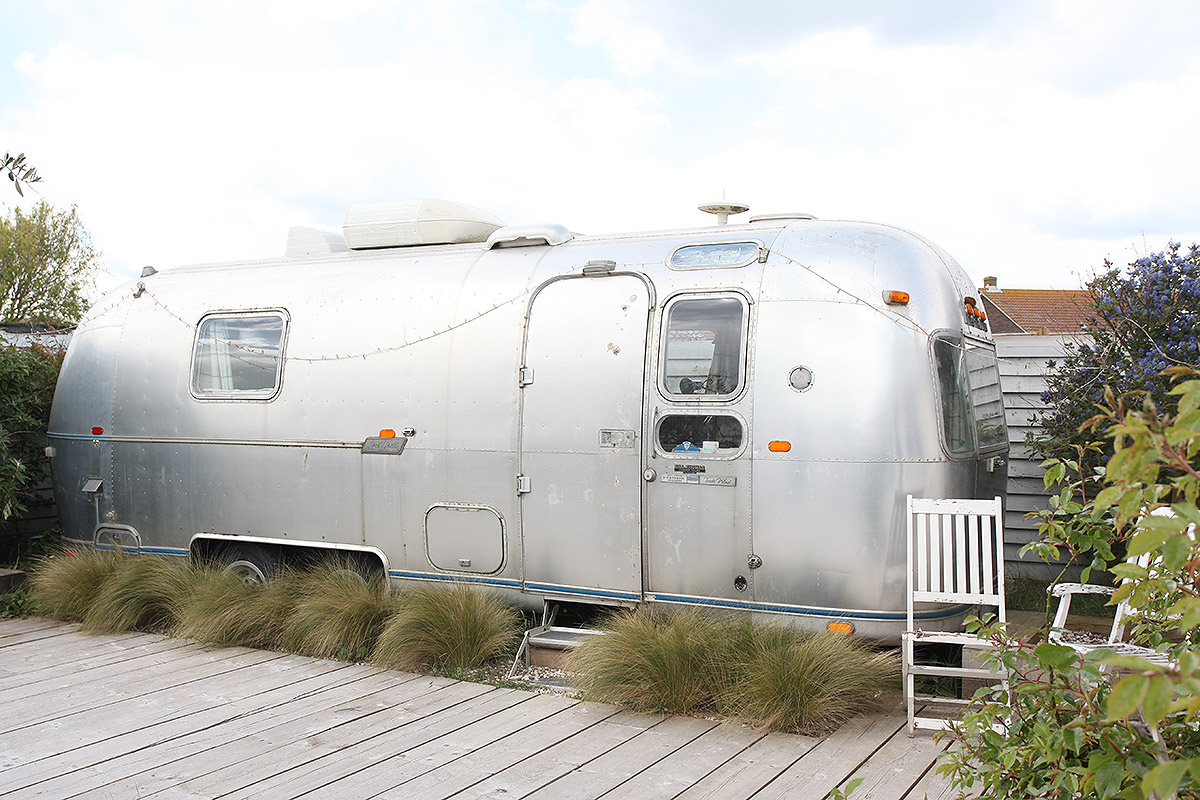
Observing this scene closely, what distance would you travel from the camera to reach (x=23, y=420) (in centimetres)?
851

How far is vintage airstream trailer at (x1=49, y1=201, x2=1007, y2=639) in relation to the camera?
5512 mm

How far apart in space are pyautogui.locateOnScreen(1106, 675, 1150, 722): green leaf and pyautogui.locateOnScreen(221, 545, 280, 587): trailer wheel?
21.9 ft

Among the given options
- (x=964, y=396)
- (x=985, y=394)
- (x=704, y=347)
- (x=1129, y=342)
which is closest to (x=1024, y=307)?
(x=1129, y=342)

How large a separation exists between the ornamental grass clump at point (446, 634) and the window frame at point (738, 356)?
1.79 metres

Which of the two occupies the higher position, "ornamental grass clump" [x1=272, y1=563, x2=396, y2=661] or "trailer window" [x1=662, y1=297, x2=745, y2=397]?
"trailer window" [x1=662, y1=297, x2=745, y2=397]

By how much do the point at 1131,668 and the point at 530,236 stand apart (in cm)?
515

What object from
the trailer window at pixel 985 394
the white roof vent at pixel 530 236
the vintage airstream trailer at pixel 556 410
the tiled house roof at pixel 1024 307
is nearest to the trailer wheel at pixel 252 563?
the vintage airstream trailer at pixel 556 410

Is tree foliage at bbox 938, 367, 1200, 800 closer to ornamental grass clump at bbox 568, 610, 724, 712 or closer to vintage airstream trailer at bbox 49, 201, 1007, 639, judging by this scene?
ornamental grass clump at bbox 568, 610, 724, 712

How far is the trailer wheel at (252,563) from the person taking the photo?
288 inches

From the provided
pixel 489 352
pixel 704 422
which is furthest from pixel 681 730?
pixel 489 352

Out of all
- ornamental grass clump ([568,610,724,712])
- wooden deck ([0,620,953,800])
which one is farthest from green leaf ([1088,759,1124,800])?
ornamental grass clump ([568,610,724,712])

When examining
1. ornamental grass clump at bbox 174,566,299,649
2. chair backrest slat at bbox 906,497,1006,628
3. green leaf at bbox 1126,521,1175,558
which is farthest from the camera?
ornamental grass clump at bbox 174,566,299,649

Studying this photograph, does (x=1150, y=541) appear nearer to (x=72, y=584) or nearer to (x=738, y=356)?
(x=738, y=356)

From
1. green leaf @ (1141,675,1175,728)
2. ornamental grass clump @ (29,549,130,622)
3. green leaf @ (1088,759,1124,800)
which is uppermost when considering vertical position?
green leaf @ (1141,675,1175,728)
